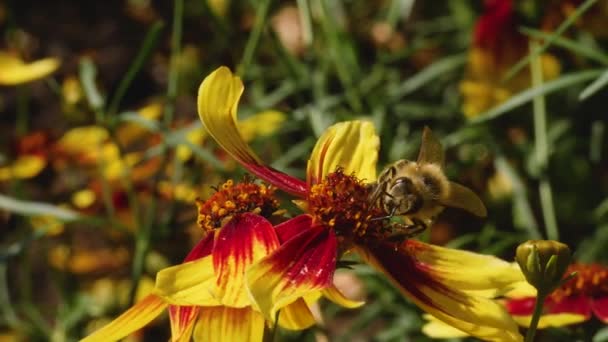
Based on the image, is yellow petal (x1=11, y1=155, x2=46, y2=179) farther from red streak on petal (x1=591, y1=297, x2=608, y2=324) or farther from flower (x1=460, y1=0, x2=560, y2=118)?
red streak on petal (x1=591, y1=297, x2=608, y2=324)

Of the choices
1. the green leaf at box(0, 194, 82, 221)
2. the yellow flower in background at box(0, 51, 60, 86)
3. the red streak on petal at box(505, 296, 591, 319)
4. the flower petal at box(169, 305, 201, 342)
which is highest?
the yellow flower in background at box(0, 51, 60, 86)

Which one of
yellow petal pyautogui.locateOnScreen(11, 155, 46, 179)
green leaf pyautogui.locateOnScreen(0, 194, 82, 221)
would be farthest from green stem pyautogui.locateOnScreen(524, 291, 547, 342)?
yellow petal pyautogui.locateOnScreen(11, 155, 46, 179)

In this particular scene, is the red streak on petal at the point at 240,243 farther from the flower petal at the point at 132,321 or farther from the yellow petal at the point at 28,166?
the yellow petal at the point at 28,166

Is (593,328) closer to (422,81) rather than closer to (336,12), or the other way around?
(422,81)

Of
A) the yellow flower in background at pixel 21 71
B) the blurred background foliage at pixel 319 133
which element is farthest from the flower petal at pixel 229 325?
the yellow flower in background at pixel 21 71

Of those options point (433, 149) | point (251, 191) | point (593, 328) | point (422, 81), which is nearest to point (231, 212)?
point (251, 191)

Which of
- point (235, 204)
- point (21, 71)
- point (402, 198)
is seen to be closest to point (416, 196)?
point (402, 198)

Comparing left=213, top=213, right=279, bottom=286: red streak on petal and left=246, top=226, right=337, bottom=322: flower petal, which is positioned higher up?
left=213, top=213, right=279, bottom=286: red streak on petal
